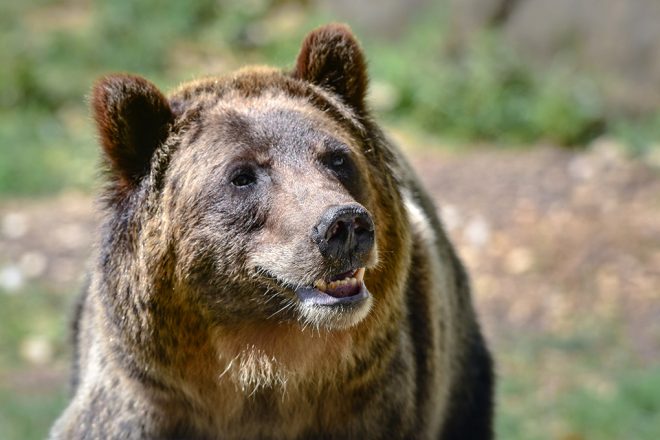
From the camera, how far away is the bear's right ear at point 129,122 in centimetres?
438

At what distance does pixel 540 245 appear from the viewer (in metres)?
9.54

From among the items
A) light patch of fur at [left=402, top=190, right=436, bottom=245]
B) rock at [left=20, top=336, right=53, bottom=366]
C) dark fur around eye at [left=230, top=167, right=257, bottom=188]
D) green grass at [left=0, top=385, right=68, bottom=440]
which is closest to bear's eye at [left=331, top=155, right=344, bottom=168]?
dark fur around eye at [left=230, top=167, right=257, bottom=188]

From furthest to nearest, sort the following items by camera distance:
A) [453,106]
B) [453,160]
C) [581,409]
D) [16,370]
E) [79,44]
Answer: [79,44] < [453,106] < [453,160] < [16,370] < [581,409]

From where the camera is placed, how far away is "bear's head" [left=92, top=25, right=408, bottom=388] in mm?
4062

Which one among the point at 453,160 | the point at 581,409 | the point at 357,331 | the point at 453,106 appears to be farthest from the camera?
the point at 453,106

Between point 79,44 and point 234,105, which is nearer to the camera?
point 234,105

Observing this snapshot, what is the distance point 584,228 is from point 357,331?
5.62m

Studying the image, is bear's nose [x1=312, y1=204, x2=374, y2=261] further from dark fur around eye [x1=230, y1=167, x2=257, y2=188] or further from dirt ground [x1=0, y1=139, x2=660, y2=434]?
dirt ground [x1=0, y1=139, x2=660, y2=434]

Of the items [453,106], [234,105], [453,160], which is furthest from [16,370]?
[453,106]

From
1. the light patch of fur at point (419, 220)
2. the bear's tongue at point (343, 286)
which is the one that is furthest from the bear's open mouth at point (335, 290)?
the light patch of fur at point (419, 220)

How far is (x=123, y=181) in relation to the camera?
4.50 meters

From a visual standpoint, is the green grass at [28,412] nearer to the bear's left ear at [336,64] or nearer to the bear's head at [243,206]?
the bear's head at [243,206]

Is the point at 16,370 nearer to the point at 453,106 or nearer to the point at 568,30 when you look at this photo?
the point at 453,106

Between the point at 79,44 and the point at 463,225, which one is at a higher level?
the point at 79,44
